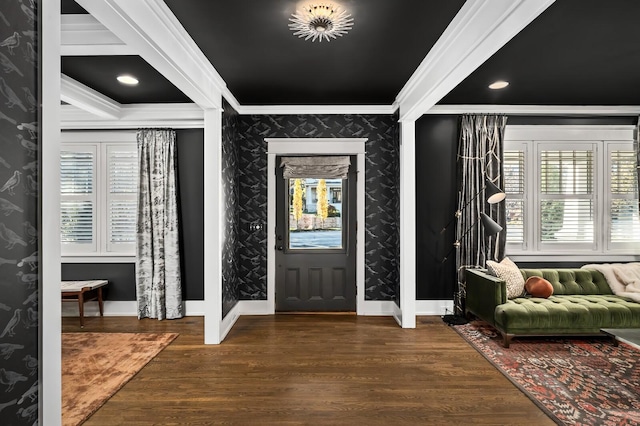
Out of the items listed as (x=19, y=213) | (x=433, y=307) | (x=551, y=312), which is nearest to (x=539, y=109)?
(x=551, y=312)

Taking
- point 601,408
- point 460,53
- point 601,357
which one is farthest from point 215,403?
point 601,357

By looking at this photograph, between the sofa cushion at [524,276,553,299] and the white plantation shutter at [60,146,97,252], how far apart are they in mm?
5513

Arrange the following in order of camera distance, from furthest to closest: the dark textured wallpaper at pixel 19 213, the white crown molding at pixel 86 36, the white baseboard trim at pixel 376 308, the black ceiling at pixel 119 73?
the white baseboard trim at pixel 376 308 < the black ceiling at pixel 119 73 < the white crown molding at pixel 86 36 < the dark textured wallpaper at pixel 19 213

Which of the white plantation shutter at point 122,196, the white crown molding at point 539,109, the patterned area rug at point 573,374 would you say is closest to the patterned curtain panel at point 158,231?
the white plantation shutter at point 122,196

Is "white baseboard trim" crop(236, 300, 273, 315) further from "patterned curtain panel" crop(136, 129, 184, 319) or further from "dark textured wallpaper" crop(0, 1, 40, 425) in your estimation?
"dark textured wallpaper" crop(0, 1, 40, 425)

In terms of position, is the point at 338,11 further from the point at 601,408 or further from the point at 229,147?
the point at 601,408

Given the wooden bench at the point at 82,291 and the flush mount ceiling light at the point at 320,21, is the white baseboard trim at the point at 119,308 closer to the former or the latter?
the wooden bench at the point at 82,291

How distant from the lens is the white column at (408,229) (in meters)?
4.73

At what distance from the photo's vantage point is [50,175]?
59.6 inches

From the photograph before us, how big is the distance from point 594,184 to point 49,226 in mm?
6071

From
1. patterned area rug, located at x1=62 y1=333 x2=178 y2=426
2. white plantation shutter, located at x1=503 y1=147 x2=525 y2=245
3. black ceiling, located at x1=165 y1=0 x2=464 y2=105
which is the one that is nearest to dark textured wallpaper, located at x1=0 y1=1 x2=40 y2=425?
black ceiling, located at x1=165 y1=0 x2=464 y2=105

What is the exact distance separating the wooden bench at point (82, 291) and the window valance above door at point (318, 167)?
9.13ft

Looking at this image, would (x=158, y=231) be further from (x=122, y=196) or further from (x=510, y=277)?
(x=510, y=277)

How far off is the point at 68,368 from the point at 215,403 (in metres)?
1.59
